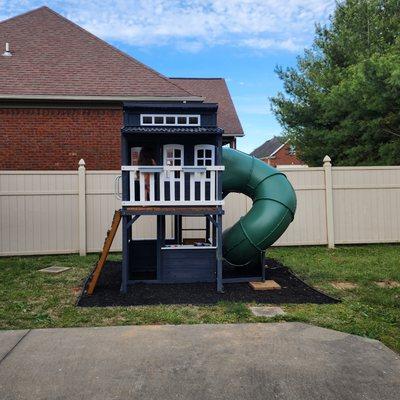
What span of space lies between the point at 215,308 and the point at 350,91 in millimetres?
9711

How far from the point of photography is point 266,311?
228 inches

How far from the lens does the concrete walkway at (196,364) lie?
3.44m

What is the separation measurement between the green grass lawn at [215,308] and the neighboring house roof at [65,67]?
19.9 ft

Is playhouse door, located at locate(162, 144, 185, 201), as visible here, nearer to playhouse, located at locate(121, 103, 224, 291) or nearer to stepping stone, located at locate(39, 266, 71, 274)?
playhouse, located at locate(121, 103, 224, 291)

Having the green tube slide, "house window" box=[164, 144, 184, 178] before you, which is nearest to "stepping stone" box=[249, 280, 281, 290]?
the green tube slide

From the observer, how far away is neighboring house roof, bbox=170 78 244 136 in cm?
1920

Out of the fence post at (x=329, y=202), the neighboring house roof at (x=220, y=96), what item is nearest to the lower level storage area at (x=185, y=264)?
the fence post at (x=329, y=202)

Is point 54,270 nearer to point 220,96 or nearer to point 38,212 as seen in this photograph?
point 38,212

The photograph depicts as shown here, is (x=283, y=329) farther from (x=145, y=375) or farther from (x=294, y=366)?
(x=145, y=375)

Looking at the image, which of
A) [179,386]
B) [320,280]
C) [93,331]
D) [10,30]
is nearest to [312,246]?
[320,280]

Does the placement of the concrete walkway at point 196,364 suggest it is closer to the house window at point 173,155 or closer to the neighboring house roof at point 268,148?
the house window at point 173,155

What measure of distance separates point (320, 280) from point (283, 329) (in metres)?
3.10

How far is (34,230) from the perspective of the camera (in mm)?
10859

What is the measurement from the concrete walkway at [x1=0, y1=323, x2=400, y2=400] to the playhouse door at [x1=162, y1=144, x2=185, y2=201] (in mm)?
2814
